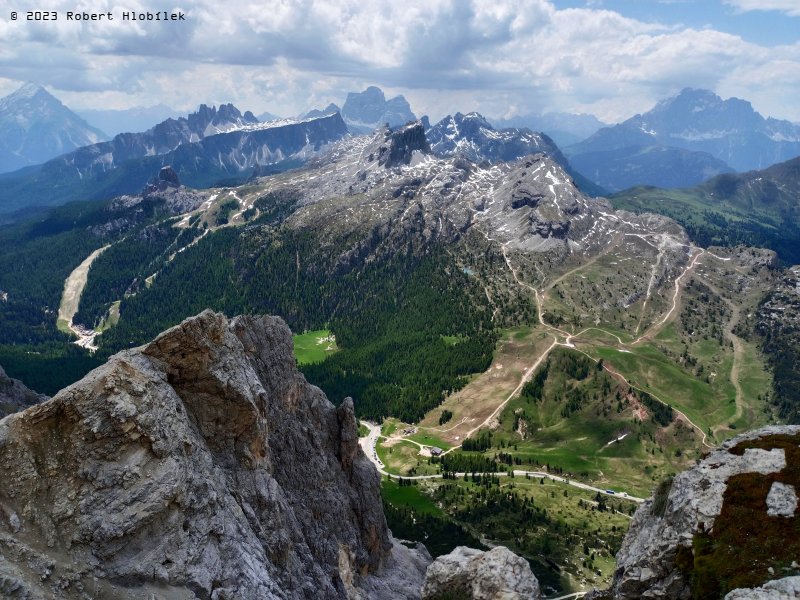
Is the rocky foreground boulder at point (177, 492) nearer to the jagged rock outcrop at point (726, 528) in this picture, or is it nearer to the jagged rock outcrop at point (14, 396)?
the jagged rock outcrop at point (726, 528)

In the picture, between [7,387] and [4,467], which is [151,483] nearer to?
[4,467]

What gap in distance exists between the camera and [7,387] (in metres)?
123

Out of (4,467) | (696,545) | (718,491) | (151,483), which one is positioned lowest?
(696,545)

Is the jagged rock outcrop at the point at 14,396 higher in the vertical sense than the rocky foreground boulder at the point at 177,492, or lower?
lower

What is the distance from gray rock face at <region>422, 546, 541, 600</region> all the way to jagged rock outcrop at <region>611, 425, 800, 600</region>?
12.3m

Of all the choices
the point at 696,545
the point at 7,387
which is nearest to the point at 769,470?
the point at 696,545

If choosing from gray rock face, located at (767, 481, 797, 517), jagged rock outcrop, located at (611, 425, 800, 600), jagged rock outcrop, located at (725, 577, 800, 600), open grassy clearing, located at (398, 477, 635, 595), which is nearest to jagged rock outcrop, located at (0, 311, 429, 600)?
jagged rock outcrop, located at (611, 425, 800, 600)

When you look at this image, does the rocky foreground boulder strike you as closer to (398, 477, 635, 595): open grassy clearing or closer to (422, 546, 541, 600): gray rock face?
(422, 546, 541, 600): gray rock face

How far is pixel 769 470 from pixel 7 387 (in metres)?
143

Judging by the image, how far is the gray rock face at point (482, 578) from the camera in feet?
216

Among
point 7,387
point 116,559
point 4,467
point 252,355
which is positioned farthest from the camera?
point 7,387

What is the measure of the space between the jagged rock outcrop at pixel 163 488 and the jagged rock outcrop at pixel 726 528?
35686 millimetres

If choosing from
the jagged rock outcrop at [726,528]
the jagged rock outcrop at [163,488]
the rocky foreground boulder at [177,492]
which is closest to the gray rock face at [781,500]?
the jagged rock outcrop at [726,528]

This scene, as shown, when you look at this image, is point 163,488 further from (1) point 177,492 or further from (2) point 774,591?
(2) point 774,591
